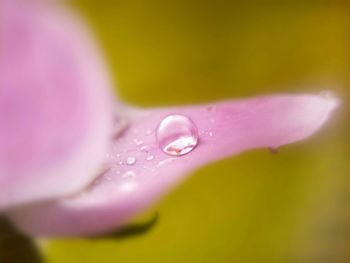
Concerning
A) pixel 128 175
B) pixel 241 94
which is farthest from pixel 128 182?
pixel 241 94

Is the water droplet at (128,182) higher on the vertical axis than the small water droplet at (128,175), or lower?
lower

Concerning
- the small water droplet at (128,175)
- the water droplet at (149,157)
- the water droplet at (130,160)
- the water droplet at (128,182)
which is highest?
the water droplet at (130,160)

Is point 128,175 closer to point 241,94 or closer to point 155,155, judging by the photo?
point 155,155

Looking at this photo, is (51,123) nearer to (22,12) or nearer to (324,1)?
(22,12)

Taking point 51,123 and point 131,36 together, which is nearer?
point 51,123

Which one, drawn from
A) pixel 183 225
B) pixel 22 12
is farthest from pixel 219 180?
pixel 22 12

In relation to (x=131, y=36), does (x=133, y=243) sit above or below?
below
